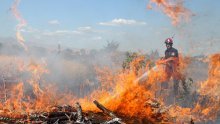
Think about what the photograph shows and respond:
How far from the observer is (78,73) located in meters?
40.8

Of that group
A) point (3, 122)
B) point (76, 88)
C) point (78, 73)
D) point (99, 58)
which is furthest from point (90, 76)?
point (3, 122)

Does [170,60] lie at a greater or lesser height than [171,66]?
→ greater

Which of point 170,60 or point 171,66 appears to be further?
point 171,66

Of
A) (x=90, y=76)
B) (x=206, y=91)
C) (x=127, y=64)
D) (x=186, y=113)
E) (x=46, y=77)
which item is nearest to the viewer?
(x=186, y=113)

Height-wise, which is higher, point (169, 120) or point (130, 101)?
point (130, 101)

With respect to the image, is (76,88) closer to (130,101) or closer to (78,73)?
(78,73)

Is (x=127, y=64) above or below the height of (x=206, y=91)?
above

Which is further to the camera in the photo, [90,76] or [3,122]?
[90,76]

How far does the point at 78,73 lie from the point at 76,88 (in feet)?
22.4

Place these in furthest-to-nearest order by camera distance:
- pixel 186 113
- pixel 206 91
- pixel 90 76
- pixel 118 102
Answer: pixel 90 76, pixel 206 91, pixel 186 113, pixel 118 102

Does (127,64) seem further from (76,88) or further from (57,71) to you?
(57,71)

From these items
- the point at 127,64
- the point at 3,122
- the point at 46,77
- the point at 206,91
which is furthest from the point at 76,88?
the point at 3,122

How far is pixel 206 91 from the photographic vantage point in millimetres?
21859

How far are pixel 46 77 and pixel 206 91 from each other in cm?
2032
